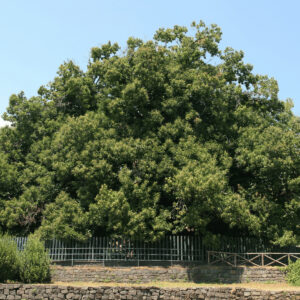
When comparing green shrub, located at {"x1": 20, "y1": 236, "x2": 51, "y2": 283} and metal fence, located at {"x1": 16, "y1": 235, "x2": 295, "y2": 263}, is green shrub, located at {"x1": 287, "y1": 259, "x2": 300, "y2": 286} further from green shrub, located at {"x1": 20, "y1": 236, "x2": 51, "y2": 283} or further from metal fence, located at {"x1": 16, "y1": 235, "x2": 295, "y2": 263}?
green shrub, located at {"x1": 20, "y1": 236, "x2": 51, "y2": 283}

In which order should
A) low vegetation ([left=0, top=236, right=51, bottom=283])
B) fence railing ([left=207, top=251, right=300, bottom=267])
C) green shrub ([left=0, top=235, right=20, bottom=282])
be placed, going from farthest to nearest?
fence railing ([left=207, top=251, right=300, bottom=267]) < low vegetation ([left=0, top=236, right=51, bottom=283]) < green shrub ([left=0, top=235, right=20, bottom=282])

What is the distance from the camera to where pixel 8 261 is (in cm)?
1858

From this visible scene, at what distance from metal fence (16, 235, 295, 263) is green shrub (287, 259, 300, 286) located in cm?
411

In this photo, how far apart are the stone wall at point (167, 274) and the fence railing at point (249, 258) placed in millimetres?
611

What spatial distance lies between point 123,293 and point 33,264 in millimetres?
5042

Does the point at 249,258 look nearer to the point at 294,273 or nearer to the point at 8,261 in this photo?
the point at 294,273

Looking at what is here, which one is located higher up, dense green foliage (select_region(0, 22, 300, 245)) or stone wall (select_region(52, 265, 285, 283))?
dense green foliage (select_region(0, 22, 300, 245))

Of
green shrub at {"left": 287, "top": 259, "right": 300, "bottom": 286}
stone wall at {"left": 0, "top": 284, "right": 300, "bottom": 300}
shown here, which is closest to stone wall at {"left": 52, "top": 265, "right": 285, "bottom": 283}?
green shrub at {"left": 287, "top": 259, "right": 300, "bottom": 286}

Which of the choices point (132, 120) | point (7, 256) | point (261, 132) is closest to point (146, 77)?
point (132, 120)

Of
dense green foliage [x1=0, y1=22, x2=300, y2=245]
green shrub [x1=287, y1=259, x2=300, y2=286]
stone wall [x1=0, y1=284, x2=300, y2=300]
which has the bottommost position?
stone wall [x1=0, y1=284, x2=300, y2=300]

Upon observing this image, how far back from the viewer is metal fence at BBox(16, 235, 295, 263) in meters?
22.6

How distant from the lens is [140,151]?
74.5 ft

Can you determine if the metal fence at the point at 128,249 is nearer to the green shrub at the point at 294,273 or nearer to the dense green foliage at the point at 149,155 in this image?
the dense green foliage at the point at 149,155

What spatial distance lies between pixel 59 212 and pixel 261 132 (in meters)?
13.9
